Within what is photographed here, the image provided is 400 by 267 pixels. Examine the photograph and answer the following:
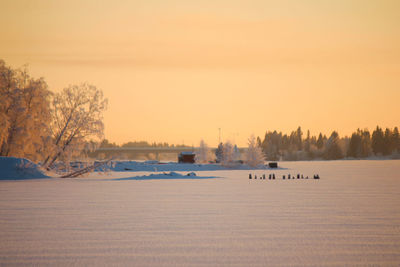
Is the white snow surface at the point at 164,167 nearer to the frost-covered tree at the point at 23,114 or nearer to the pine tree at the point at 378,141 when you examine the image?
the frost-covered tree at the point at 23,114

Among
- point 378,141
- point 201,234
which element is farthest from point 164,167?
point 378,141

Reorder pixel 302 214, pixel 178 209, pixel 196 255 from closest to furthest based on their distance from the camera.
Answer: pixel 196 255 → pixel 302 214 → pixel 178 209

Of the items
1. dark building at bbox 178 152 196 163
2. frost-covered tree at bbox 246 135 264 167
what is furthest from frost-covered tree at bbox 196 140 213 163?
frost-covered tree at bbox 246 135 264 167

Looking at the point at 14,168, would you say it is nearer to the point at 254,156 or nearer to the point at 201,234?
the point at 201,234

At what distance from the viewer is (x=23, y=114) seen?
44.7 meters

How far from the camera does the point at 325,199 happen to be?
2127 cm

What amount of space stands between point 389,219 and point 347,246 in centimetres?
504

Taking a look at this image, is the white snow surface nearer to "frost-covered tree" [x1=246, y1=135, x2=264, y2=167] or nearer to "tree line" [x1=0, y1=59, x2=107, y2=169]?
"frost-covered tree" [x1=246, y1=135, x2=264, y2=167]

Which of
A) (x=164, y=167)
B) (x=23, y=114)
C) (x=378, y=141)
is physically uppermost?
(x=378, y=141)

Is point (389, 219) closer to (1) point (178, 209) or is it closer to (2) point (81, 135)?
(1) point (178, 209)

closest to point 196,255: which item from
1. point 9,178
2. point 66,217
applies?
point 66,217

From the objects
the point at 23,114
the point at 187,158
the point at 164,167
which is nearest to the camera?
the point at 23,114

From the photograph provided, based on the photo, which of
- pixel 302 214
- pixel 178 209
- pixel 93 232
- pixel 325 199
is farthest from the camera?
pixel 325 199

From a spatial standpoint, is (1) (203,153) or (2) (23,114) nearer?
(2) (23,114)
